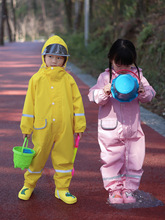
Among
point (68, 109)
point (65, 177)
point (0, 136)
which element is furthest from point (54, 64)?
point (0, 136)

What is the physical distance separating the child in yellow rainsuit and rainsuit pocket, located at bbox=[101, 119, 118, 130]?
23 centimetres

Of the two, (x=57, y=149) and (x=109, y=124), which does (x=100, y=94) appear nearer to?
(x=109, y=124)

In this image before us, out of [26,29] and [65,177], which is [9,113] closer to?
[65,177]

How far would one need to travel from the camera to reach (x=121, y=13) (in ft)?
74.0

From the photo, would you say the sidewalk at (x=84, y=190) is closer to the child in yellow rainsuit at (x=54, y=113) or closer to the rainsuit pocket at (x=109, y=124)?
the child in yellow rainsuit at (x=54, y=113)

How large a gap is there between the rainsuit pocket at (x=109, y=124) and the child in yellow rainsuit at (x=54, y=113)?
231mm

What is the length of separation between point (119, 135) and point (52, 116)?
25.9 inches

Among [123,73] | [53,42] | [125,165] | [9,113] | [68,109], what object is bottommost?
[9,113]

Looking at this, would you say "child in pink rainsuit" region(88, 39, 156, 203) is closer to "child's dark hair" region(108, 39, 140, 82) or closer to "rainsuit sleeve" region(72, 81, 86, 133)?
"child's dark hair" region(108, 39, 140, 82)

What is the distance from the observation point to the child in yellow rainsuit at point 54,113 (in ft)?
12.3

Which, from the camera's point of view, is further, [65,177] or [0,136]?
[0,136]

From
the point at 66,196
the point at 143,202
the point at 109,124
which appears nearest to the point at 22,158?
the point at 66,196

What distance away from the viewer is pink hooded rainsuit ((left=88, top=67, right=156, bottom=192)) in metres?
3.69

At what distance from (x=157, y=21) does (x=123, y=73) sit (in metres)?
11.4
